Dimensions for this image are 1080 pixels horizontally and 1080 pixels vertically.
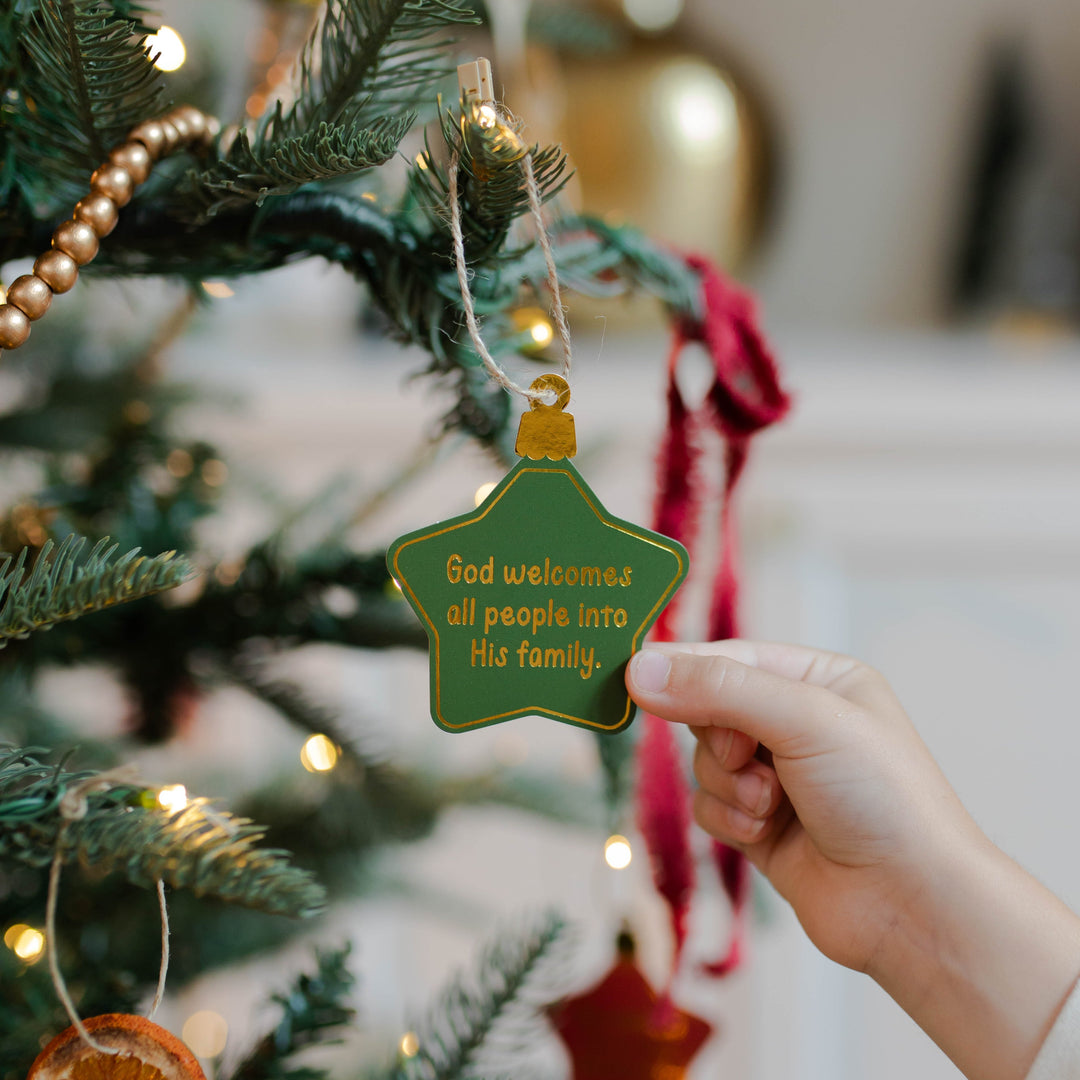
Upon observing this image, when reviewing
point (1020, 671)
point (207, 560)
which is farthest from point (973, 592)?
point (207, 560)

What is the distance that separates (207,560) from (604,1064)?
1.18 feet

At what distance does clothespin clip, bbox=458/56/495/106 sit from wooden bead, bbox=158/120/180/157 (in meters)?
0.10

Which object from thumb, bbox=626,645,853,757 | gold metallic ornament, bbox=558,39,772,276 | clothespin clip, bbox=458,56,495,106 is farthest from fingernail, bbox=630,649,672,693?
gold metallic ornament, bbox=558,39,772,276

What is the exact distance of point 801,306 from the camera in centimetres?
125

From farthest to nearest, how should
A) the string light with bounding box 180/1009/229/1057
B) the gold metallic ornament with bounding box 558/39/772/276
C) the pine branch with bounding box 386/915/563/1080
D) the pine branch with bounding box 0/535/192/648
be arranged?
1. the gold metallic ornament with bounding box 558/39/772/276
2. the string light with bounding box 180/1009/229/1057
3. the pine branch with bounding box 386/915/563/1080
4. the pine branch with bounding box 0/535/192/648

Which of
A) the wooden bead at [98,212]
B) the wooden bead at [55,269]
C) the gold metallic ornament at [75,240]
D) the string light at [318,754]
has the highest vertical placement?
the wooden bead at [98,212]

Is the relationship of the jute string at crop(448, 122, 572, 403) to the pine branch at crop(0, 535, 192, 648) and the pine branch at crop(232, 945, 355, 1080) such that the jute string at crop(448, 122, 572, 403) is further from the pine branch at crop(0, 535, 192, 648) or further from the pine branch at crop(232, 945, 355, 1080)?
the pine branch at crop(232, 945, 355, 1080)

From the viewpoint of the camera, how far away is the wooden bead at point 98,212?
314 millimetres

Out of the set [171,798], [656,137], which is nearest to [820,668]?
[171,798]

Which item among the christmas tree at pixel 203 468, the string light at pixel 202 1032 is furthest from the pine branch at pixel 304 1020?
the string light at pixel 202 1032

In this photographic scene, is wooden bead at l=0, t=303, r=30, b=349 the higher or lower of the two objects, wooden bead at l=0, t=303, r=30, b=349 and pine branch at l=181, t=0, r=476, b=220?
the lower

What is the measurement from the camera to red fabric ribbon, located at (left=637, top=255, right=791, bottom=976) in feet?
1.44

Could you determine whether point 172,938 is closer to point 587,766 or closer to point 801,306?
point 587,766

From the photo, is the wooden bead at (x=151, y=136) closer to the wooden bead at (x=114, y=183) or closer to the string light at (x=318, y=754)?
the wooden bead at (x=114, y=183)
